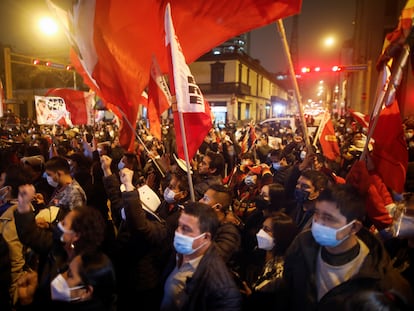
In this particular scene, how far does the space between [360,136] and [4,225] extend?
8.58 meters

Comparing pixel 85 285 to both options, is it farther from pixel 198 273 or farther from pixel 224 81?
pixel 224 81

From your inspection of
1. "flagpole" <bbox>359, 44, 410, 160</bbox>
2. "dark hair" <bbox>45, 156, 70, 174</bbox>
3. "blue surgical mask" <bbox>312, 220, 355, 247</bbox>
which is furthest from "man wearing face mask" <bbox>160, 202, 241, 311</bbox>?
"dark hair" <bbox>45, 156, 70, 174</bbox>

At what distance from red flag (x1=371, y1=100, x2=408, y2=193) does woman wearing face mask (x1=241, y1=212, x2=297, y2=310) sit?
1831 millimetres

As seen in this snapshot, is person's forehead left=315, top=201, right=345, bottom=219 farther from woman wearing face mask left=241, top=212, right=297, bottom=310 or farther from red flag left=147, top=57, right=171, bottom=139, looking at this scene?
red flag left=147, top=57, right=171, bottom=139

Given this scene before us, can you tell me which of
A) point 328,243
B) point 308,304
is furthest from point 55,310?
point 328,243

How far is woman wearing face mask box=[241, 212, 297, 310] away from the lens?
2836 mm

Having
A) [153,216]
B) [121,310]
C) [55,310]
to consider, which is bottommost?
[121,310]

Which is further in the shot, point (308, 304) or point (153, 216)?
point (153, 216)

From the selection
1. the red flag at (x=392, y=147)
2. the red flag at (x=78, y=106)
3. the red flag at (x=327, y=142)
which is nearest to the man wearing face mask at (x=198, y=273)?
the red flag at (x=392, y=147)

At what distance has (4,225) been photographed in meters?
3.19

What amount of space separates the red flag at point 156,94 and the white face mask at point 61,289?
3174 mm

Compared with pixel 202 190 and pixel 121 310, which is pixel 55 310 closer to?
pixel 121 310

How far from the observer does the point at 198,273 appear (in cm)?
248

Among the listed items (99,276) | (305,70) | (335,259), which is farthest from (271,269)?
(305,70)
